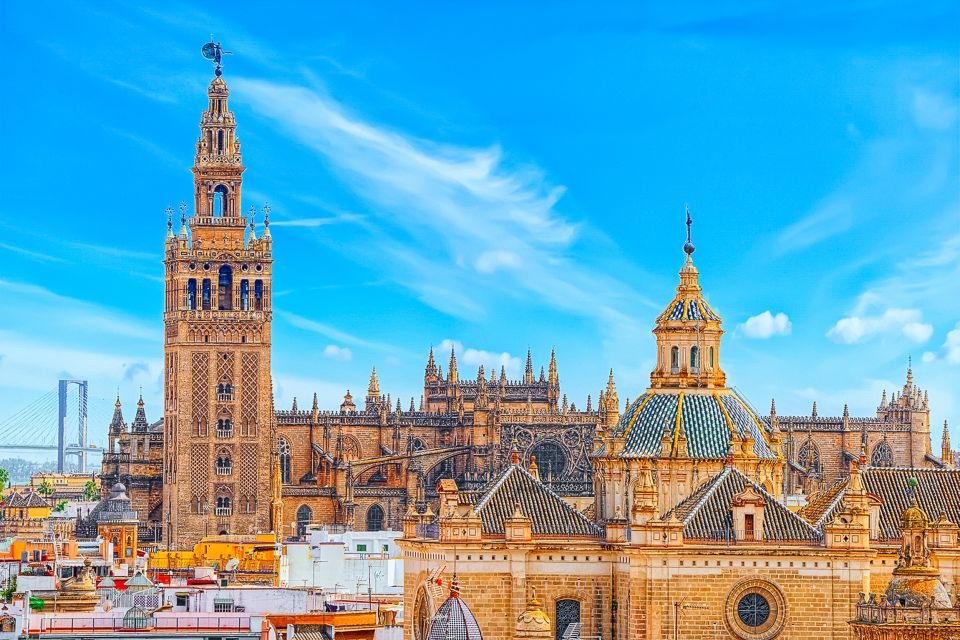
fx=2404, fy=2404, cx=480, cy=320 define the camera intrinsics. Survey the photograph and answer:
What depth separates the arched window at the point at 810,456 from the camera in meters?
155

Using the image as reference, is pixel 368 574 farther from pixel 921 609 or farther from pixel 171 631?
pixel 921 609

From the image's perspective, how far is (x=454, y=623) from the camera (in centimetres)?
6097

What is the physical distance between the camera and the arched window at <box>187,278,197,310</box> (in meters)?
145

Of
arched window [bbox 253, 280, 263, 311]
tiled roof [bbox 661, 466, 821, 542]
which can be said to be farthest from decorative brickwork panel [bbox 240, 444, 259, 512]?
tiled roof [bbox 661, 466, 821, 542]

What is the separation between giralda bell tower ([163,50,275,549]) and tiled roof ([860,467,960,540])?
72168 millimetres

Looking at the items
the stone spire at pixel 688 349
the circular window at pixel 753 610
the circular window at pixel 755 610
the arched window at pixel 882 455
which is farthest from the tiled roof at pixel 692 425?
the arched window at pixel 882 455

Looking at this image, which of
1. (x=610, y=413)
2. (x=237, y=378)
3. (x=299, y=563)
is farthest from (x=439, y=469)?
(x=610, y=413)

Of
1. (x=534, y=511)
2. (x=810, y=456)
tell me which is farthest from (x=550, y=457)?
(x=534, y=511)

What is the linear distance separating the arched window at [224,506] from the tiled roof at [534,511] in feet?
234

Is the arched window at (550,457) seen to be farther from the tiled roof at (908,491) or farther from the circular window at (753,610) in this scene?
the circular window at (753,610)

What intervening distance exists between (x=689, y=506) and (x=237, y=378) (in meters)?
75.3

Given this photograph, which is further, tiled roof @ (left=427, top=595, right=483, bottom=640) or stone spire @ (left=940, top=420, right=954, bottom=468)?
stone spire @ (left=940, top=420, right=954, bottom=468)

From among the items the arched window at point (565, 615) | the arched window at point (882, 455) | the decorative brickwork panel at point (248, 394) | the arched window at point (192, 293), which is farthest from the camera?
the arched window at point (882, 455)

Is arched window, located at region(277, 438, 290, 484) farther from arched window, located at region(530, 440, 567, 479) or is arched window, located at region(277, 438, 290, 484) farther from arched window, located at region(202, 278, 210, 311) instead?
arched window, located at region(530, 440, 567, 479)
